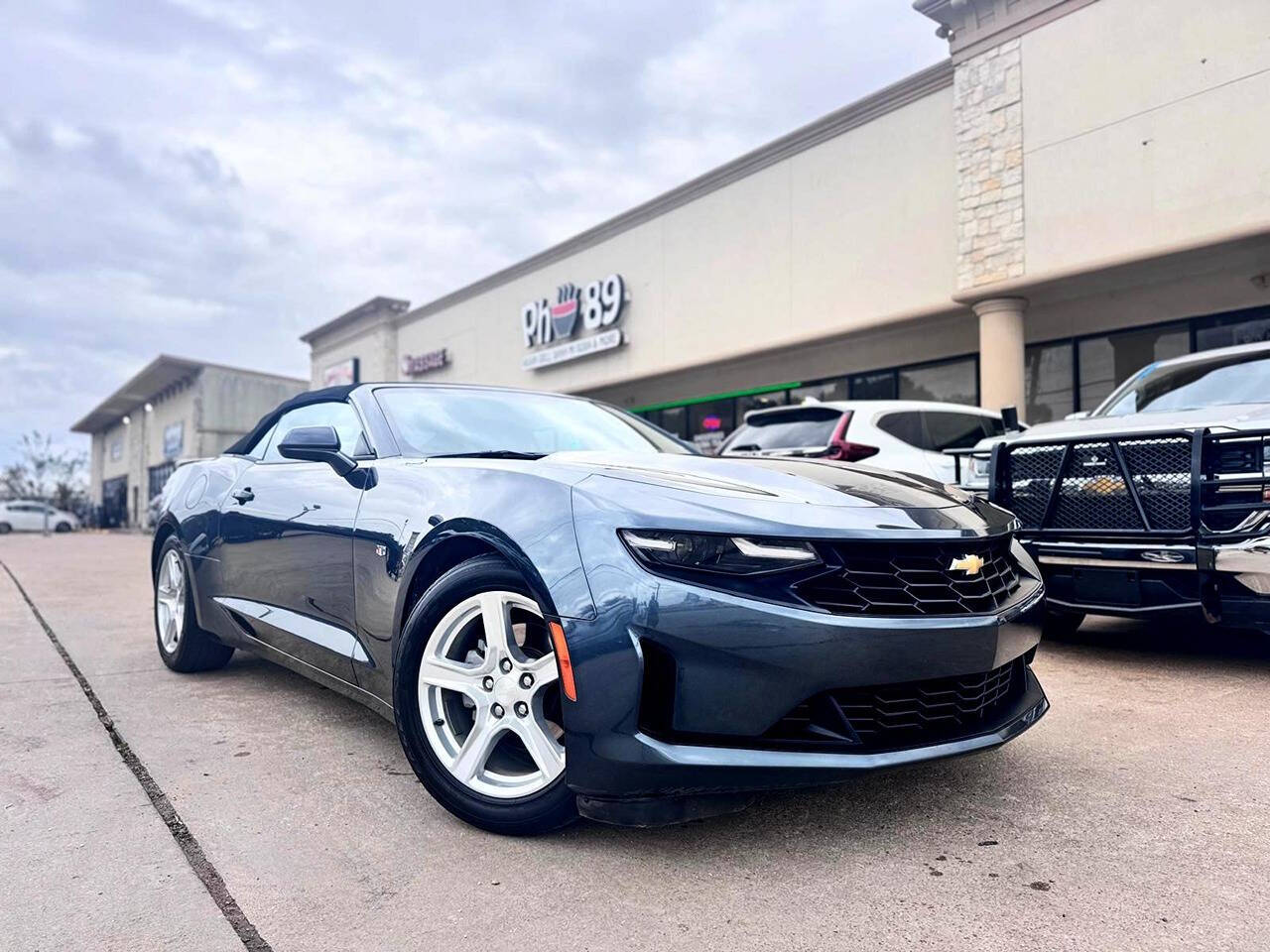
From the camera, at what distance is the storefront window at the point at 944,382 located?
1313 cm

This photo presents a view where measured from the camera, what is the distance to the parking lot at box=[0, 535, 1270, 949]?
1.91 metres

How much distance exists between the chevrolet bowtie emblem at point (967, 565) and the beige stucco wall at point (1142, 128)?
885 centimetres

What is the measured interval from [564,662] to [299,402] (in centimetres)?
259

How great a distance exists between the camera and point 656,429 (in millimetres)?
4094

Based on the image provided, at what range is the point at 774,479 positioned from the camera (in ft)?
8.45

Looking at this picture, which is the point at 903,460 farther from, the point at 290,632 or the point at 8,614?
the point at 8,614

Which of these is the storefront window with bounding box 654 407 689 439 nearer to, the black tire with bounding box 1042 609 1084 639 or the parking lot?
the black tire with bounding box 1042 609 1084 639

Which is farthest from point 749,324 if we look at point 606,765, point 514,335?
point 606,765

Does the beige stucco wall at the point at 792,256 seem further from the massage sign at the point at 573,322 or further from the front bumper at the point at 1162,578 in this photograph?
the front bumper at the point at 1162,578

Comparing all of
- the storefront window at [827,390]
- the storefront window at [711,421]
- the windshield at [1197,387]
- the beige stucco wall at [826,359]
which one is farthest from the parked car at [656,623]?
the storefront window at [711,421]

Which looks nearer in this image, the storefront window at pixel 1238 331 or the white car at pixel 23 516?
the storefront window at pixel 1238 331

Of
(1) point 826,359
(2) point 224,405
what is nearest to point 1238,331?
(1) point 826,359

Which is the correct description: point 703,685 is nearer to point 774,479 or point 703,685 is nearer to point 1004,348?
point 774,479

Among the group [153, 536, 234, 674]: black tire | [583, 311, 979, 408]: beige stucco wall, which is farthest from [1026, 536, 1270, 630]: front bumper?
[583, 311, 979, 408]: beige stucco wall
